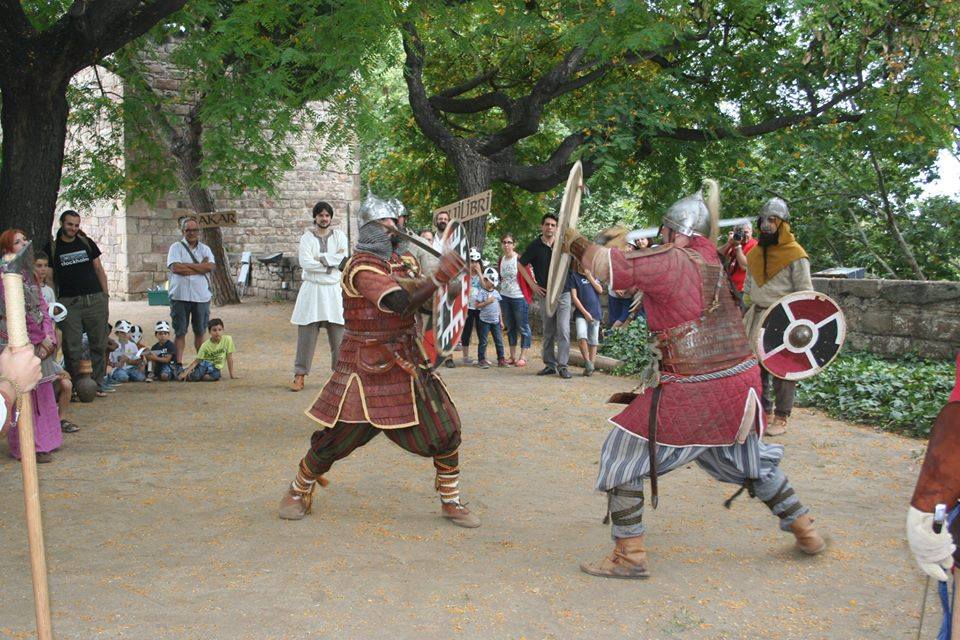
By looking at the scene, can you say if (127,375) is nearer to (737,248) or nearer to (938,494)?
(737,248)

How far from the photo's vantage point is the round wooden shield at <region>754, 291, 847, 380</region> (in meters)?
5.71

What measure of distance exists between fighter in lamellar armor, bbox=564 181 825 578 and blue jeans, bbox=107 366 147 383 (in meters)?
6.79

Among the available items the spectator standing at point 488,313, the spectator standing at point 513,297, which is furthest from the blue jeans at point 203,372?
the spectator standing at point 513,297

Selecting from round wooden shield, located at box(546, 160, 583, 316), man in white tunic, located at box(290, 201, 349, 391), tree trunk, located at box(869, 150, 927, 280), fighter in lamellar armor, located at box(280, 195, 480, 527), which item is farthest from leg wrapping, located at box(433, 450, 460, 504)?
tree trunk, located at box(869, 150, 927, 280)

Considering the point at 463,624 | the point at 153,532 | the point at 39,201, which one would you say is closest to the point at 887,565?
the point at 463,624

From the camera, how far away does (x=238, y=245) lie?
69.6 feet

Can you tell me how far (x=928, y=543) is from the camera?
2.20 m

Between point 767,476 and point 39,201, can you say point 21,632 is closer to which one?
point 767,476

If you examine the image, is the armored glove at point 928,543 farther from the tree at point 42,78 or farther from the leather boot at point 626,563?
the tree at point 42,78

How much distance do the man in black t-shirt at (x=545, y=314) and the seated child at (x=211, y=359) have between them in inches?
129

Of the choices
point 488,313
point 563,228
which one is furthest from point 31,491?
point 488,313

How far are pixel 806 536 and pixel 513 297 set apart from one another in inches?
258

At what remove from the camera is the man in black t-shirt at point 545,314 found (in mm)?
9891

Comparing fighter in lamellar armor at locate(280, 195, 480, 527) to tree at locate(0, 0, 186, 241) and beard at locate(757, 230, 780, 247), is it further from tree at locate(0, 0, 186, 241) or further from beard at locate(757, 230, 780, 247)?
tree at locate(0, 0, 186, 241)
